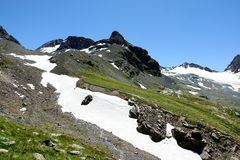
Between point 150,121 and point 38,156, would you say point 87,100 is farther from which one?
point 38,156

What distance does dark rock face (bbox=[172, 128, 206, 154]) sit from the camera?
66750mm

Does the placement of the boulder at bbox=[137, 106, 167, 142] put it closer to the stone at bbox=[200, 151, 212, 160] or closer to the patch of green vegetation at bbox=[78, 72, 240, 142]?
the patch of green vegetation at bbox=[78, 72, 240, 142]

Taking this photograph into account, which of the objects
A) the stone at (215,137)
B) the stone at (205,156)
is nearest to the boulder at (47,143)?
the stone at (205,156)

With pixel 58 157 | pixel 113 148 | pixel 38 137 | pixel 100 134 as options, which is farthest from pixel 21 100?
pixel 58 157

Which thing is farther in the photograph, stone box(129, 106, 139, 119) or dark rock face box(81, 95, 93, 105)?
dark rock face box(81, 95, 93, 105)

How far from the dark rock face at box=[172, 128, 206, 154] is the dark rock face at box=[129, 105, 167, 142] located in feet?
8.37

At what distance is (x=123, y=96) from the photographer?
81.3 m

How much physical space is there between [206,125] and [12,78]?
41.8 metres

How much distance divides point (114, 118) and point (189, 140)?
564 inches

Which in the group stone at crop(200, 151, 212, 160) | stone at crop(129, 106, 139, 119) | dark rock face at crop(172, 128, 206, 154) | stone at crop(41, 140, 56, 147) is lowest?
stone at crop(41, 140, 56, 147)

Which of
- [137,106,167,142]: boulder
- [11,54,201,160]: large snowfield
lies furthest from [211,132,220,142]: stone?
[137,106,167,142]: boulder

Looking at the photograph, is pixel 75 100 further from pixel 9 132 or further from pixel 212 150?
pixel 9 132

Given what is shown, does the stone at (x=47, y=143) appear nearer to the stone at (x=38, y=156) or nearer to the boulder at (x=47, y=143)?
the boulder at (x=47, y=143)

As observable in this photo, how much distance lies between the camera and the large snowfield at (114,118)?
62.4 metres
